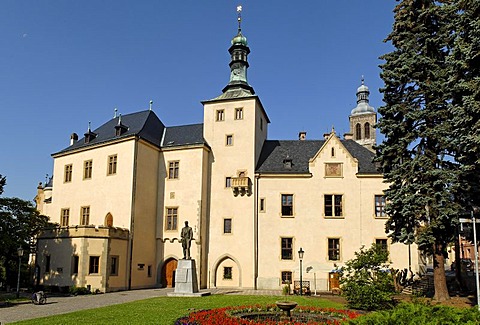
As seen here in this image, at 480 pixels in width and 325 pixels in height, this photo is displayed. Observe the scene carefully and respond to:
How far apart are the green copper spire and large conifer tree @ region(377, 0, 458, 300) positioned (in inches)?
663

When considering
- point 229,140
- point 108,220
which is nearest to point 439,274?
point 229,140

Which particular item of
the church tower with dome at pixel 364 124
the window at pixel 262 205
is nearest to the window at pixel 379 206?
the window at pixel 262 205

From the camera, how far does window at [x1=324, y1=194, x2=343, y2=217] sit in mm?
32375

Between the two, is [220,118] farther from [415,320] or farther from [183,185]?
[415,320]

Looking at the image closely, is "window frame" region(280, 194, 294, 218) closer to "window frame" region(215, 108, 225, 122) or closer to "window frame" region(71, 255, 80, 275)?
"window frame" region(215, 108, 225, 122)

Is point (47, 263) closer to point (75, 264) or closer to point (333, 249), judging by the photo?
point (75, 264)

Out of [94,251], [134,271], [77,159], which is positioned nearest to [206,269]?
[134,271]

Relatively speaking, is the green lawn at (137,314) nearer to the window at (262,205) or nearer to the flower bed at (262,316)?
the flower bed at (262,316)

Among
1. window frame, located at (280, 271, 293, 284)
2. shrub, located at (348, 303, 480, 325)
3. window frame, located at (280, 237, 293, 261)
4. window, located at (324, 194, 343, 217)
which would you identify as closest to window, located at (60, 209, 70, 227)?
window frame, located at (280, 237, 293, 261)

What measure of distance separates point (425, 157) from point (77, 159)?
27901 mm

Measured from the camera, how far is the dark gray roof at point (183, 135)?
3519 centimetres

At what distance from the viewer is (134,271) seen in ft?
101

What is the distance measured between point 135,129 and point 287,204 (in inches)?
553

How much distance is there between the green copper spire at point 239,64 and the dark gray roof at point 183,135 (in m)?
4.68
